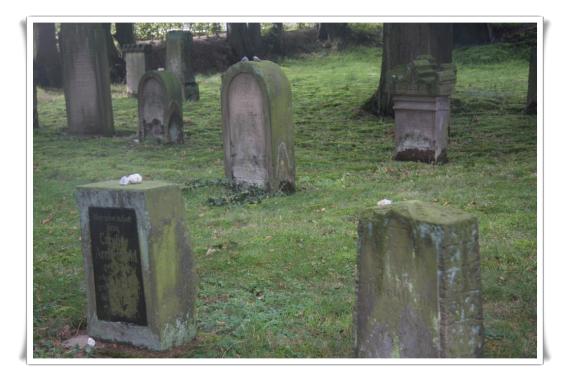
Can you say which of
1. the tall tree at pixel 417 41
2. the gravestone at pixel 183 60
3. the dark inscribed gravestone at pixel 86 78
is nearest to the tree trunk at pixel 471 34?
the tall tree at pixel 417 41

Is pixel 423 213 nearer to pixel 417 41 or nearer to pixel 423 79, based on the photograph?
pixel 423 79

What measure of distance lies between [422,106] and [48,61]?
14793 millimetres

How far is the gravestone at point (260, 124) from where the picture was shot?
10203mm

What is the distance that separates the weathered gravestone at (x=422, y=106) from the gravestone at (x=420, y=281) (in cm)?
757

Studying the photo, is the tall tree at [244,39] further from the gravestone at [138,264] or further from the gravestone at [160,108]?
the gravestone at [138,264]

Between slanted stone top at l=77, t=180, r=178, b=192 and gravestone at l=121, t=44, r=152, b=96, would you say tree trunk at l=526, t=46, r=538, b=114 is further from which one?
slanted stone top at l=77, t=180, r=178, b=192

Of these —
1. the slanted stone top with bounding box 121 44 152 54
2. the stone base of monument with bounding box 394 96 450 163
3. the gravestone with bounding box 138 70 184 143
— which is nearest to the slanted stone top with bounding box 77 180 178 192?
the stone base of monument with bounding box 394 96 450 163

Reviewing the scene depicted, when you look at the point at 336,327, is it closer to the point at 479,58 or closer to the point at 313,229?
the point at 313,229

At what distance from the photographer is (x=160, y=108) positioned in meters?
15.3

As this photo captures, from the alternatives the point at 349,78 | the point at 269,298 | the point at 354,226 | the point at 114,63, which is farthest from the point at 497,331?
the point at 114,63

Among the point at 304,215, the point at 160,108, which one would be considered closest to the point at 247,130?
the point at 304,215

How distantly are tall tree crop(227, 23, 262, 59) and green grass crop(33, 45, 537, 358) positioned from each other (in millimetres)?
6391

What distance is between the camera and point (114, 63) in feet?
79.8

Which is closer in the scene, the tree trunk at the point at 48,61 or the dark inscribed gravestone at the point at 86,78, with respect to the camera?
the dark inscribed gravestone at the point at 86,78
